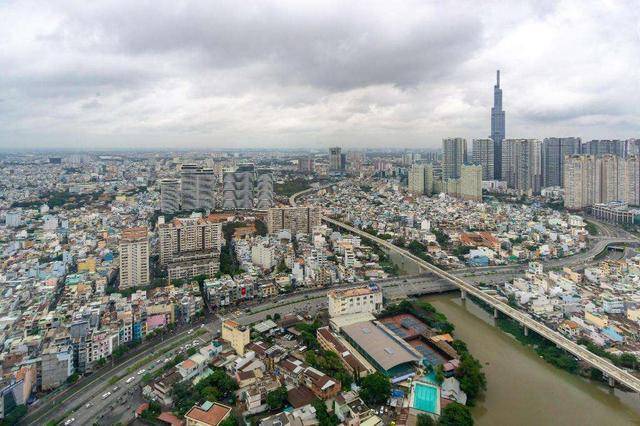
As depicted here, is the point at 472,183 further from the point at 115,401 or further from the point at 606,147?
the point at 115,401

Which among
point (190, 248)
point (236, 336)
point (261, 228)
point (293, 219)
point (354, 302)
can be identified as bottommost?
point (236, 336)

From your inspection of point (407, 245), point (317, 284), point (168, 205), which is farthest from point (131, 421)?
point (168, 205)

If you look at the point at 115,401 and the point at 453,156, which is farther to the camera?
the point at 453,156

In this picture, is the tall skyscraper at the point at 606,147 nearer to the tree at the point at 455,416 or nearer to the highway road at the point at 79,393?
the tree at the point at 455,416

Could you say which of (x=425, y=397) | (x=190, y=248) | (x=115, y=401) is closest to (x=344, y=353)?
(x=425, y=397)

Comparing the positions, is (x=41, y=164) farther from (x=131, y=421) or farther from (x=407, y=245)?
(x=131, y=421)

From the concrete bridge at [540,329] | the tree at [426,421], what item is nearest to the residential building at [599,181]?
the concrete bridge at [540,329]
